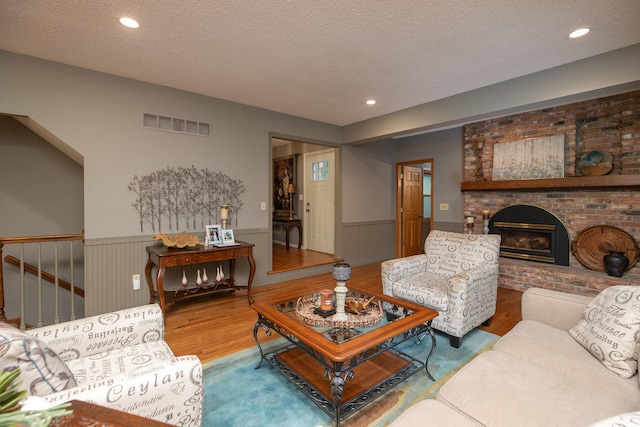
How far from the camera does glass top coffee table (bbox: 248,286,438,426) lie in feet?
5.21

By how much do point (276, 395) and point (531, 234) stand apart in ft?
13.9

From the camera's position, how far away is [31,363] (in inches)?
38.3

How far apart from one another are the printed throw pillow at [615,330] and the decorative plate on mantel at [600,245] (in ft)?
9.14

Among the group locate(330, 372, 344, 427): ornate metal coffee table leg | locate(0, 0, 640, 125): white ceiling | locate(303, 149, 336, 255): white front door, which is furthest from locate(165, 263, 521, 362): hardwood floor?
locate(0, 0, 640, 125): white ceiling

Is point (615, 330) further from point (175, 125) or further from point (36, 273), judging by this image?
point (36, 273)

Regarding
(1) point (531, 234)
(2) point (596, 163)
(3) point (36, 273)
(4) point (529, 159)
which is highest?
(4) point (529, 159)

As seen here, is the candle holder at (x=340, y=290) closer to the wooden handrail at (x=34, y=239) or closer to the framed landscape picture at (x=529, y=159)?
the wooden handrail at (x=34, y=239)

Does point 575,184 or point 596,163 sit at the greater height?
point 596,163

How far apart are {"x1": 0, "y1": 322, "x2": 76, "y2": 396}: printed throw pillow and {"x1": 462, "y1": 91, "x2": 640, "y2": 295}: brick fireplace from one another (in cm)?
489

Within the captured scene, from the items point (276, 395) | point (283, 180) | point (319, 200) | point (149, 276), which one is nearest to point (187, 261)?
point (149, 276)

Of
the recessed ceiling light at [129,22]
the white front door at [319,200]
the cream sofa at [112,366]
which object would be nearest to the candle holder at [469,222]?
the white front door at [319,200]

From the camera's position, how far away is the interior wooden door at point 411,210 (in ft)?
20.4

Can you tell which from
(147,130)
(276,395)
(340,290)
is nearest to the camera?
(276,395)

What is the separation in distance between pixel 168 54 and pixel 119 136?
3.72 ft
